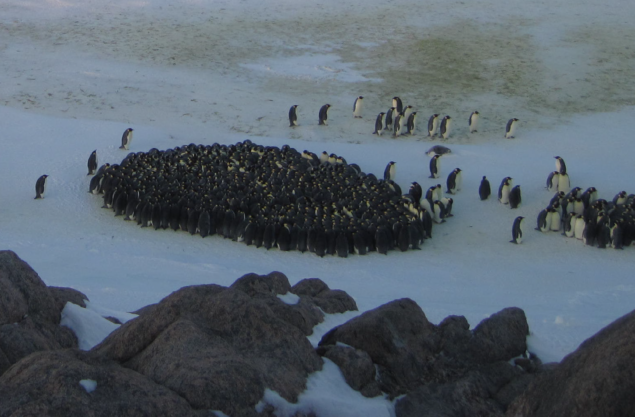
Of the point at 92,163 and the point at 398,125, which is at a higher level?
the point at 398,125

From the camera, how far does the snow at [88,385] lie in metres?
3.04

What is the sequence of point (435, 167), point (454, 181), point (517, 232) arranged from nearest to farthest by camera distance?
1. point (517, 232)
2. point (454, 181)
3. point (435, 167)

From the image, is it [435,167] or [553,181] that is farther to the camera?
[435,167]

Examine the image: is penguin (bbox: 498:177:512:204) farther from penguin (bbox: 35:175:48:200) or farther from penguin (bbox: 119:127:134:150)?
penguin (bbox: 35:175:48:200)

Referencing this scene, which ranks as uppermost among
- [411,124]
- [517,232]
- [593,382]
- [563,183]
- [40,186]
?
[411,124]

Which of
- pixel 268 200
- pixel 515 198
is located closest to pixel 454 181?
pixel 515 198

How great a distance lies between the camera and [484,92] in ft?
58.0

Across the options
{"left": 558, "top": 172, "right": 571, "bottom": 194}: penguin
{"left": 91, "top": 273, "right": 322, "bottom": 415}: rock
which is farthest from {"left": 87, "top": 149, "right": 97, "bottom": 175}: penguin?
{"left": 91, "top": 273, "right": 322, "bottom": 415}: rock

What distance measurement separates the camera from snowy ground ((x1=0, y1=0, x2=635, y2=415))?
8914 mm

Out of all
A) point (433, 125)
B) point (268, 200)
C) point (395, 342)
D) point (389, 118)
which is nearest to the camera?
point (395, 342)

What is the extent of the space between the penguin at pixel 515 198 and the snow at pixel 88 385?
9.27 metres

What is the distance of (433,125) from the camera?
14.9m

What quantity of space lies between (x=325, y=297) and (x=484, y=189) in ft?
21.0

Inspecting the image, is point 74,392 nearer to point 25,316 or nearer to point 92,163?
point 25,316
